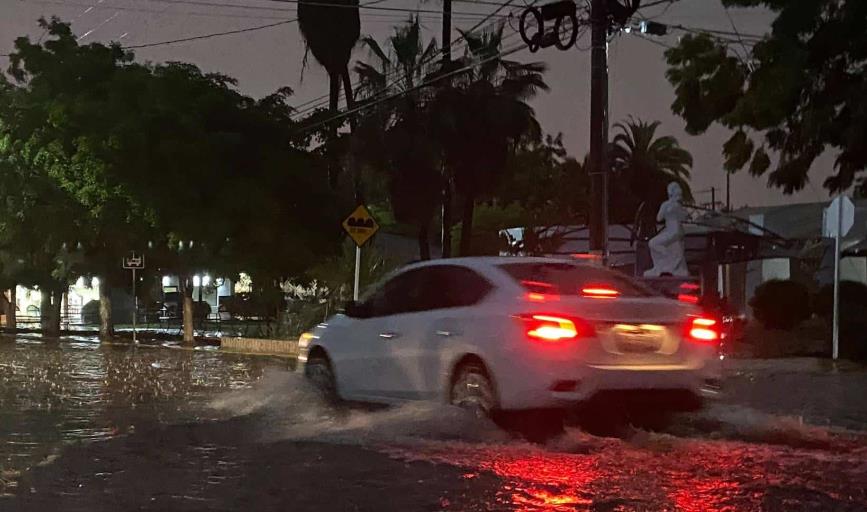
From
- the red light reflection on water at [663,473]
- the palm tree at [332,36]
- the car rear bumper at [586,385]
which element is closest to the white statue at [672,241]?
the red light reflection on water at [663,473]

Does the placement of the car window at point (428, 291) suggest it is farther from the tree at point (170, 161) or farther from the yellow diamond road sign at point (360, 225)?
the tree at point (170, 161)

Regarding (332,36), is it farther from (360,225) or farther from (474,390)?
(474,390)

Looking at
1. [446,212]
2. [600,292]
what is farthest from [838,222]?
[446,212]

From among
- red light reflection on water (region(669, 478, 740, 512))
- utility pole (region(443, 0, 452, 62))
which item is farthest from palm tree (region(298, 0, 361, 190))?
red light reflection on water (region(669, 478, 740, 512))

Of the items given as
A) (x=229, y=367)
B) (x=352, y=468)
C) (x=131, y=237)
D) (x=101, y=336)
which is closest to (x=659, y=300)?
(x=352, y=468)

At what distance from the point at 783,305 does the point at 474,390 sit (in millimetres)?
14526

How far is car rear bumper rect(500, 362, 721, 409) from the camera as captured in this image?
855cm

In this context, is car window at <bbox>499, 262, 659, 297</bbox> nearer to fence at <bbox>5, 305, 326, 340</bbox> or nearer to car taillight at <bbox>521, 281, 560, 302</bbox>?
car taillight at <bbox>521, 281, 560, 302</bbox>

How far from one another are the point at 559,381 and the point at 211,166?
1999 cm

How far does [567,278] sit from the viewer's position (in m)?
9.61

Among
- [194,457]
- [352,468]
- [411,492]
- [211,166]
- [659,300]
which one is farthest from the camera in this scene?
[211,166]

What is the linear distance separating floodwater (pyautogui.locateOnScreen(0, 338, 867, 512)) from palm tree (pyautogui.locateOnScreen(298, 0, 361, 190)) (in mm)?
22484

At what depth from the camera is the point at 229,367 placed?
61.9 feet

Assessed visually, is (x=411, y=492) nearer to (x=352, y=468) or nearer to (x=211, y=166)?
(x=352, y=468)
